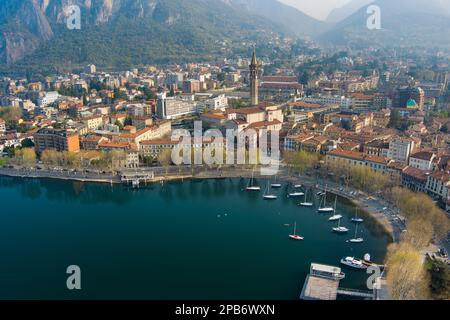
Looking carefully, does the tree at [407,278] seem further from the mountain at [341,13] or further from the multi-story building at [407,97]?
the mountain at [341,13]

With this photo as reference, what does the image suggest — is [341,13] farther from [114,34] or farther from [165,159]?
[165,159]

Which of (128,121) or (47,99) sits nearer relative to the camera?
(128,121)

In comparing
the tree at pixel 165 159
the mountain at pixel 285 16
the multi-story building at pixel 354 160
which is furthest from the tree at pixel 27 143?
the mountain at pixel 285 16

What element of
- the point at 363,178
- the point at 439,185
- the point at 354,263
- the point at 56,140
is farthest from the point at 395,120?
the point at 56,140

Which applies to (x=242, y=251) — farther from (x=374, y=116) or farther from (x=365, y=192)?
(x=374, y=116)
